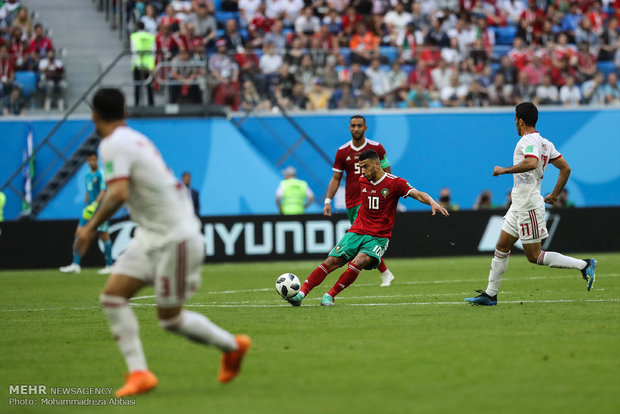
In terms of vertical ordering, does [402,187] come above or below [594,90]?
above

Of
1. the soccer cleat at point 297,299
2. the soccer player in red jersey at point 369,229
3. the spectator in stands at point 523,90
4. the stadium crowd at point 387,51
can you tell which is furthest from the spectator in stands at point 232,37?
the soccer cleat at point 297,299

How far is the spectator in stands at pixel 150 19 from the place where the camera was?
2631cm

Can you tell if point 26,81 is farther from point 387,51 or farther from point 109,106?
point 109,106

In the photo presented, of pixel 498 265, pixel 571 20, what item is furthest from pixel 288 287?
pixel 571 20

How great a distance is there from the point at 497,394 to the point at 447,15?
23018mm

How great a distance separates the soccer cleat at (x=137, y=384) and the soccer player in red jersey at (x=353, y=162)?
8099mm

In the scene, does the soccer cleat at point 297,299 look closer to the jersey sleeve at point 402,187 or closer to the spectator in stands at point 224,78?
the jersey sleeve at point 402,187

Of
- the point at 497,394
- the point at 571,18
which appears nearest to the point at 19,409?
the point at 497,394

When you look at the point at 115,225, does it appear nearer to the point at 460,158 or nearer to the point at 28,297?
the point at 28,297

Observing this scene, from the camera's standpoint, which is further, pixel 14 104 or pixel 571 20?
pixel 571 20

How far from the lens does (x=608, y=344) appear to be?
8578 mm

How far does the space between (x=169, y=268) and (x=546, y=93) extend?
21175 mm

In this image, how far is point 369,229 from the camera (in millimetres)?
12328

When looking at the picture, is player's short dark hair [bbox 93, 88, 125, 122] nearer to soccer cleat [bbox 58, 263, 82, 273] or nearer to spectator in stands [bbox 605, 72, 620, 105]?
soccer cleat [bbox 58, 263, 82, 273]
